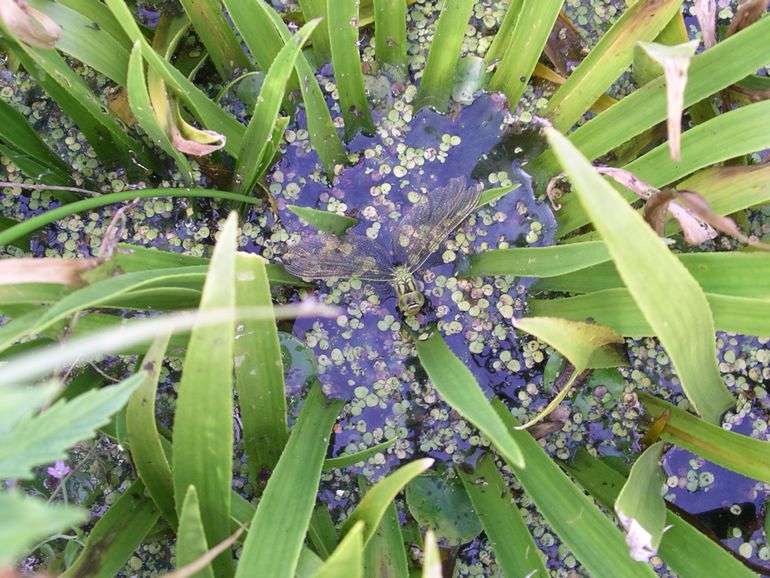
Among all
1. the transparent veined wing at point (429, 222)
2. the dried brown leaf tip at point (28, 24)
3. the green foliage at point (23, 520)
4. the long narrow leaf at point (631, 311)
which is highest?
the dried brown leaf tip at point (28, 24)

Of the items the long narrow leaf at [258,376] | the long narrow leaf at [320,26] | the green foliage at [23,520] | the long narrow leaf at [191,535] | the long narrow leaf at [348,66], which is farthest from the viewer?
the long narrow leaf at [320,26]

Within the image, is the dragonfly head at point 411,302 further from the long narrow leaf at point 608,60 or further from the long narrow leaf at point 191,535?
the long narrow leaf at point 191,535

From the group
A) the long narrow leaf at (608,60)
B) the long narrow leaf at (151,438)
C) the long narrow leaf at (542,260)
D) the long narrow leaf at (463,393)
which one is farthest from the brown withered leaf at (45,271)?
the long narrow leaf at (608,60)

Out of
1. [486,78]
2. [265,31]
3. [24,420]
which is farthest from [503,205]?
[24,420]

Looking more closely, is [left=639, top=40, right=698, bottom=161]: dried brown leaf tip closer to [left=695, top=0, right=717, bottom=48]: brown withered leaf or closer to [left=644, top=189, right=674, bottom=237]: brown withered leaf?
[left=644, top=189, right=674, bottom=237]: brown withered leaf

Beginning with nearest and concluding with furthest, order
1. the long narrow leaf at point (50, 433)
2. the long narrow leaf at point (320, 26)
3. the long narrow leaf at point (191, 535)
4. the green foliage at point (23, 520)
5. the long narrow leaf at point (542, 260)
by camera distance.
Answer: the green foliage at point (23, 520)
the long narrow leaf at point (50, 433)
the long narrow leaf at point (191, 535)
the long narrow leaf at point (542, 260)
the long narrow leaf at point (320, 26)

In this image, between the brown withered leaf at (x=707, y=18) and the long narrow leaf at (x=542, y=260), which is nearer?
the long narrow leaf at (x=542, y=260)

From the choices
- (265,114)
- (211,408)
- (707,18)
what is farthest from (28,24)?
(707,18)

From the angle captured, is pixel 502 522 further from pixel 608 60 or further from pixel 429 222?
pixel 608 60
